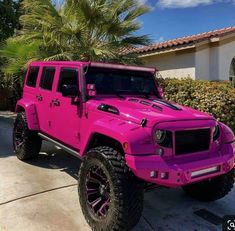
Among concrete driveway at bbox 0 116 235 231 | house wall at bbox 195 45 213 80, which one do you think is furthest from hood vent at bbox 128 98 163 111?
house wall at bbox 195 45 213 80

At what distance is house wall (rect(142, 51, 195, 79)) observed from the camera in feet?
41.7

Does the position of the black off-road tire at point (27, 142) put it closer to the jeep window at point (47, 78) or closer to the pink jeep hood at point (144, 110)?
the jeep window at point (47, 78)

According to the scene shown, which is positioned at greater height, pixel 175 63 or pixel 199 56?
pixel 199 56

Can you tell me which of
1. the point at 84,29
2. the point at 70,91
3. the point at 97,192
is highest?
Result: the point at 84,29

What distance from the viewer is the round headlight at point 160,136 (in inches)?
156

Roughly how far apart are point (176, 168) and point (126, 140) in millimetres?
610

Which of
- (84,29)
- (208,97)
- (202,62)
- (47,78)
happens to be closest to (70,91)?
(47,78)

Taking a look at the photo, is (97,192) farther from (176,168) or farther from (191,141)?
(191,141)

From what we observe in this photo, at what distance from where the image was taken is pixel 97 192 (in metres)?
4.28

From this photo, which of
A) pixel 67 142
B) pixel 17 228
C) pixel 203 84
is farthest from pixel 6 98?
pixel 17 228

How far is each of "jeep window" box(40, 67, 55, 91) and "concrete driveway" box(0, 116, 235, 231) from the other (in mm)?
1478

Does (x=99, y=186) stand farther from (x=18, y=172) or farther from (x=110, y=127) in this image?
(x=18, y=172)

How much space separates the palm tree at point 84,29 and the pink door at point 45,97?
3.59m

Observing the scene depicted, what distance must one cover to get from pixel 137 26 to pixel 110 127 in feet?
23.2
